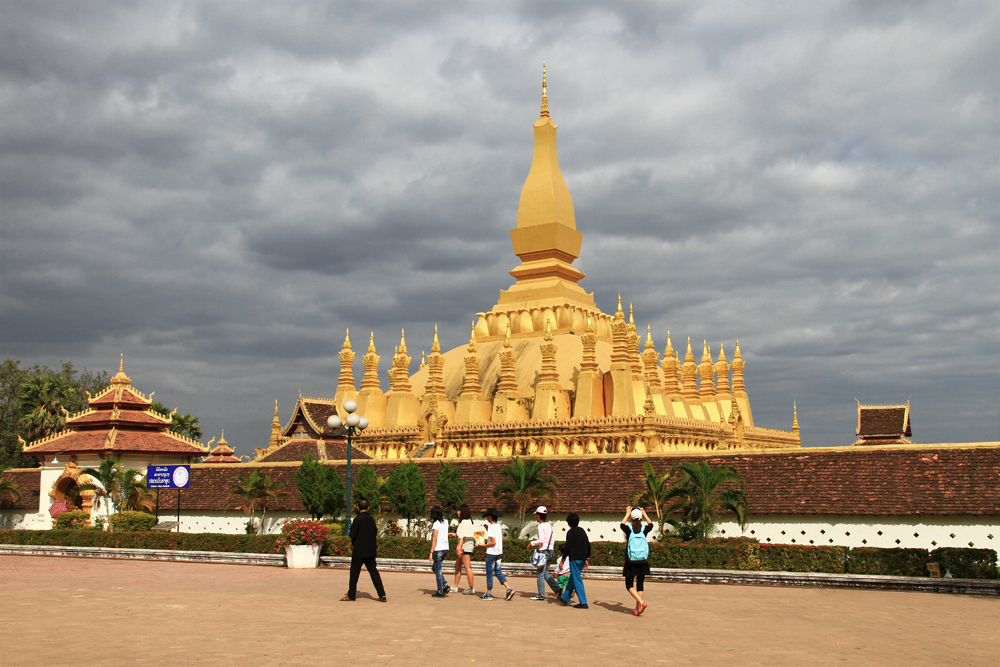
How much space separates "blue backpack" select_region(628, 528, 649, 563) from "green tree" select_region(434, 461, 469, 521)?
37.0 feet

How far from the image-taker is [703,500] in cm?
1989

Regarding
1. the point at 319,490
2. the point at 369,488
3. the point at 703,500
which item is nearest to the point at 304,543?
the point at 369,488

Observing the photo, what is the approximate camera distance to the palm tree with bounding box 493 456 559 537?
23172 mm

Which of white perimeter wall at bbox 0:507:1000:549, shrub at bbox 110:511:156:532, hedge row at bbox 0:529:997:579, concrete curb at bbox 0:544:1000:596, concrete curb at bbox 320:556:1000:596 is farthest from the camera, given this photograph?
shrub at bbox 110:511:156:532

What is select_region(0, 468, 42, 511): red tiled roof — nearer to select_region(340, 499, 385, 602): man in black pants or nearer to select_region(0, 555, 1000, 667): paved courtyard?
select_region(0, 555, 1000, 667): paved courtyard

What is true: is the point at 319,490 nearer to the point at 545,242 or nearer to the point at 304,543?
the point at 304,543

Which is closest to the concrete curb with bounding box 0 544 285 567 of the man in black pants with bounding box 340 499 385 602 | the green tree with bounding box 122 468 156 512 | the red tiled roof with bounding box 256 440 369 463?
the green tree with bounding box 122 468 156 512

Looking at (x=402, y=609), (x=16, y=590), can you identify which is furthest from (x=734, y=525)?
(x=16, y=590)

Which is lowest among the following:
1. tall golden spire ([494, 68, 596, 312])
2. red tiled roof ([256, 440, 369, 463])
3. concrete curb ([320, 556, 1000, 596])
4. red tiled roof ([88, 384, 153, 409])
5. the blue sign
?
concrete curb ([320, 556, 1000, 596])

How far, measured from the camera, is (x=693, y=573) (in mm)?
18219

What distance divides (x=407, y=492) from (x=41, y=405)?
1220 inches

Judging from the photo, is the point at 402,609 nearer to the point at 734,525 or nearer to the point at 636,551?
the point at 636,551

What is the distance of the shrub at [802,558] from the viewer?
18.1 metres

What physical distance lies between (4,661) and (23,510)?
28.3m
